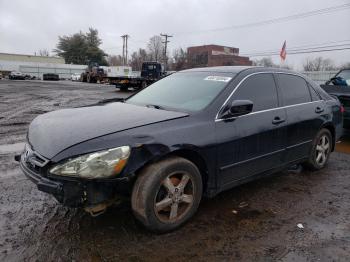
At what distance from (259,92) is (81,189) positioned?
2523 millimetres

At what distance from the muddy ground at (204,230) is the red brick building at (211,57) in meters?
65.3

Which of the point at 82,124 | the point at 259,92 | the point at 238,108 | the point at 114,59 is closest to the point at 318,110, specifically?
the point at 259,92

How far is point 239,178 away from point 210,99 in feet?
3.17

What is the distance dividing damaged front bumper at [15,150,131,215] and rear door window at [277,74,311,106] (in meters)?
2.70

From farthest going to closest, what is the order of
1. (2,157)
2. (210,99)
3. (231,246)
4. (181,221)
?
1. (2,157)
2. (210,99)
3. (181,221)
4. (231,246)

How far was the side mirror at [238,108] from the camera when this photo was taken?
3521mm

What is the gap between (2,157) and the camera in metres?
5.58

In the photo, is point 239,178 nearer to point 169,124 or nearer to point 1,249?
point 169,124

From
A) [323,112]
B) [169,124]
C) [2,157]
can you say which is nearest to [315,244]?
[169,124]

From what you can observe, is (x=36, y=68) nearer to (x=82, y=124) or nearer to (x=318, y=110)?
(x=318, y=110)

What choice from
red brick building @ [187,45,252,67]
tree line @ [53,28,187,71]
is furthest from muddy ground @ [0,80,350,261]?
tree line @ [53,28,187,71]

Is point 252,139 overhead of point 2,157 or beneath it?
overhead

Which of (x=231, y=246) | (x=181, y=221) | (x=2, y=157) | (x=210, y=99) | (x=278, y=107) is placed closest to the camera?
(x=231, y=246)

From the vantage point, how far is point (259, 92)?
412 centimetres
